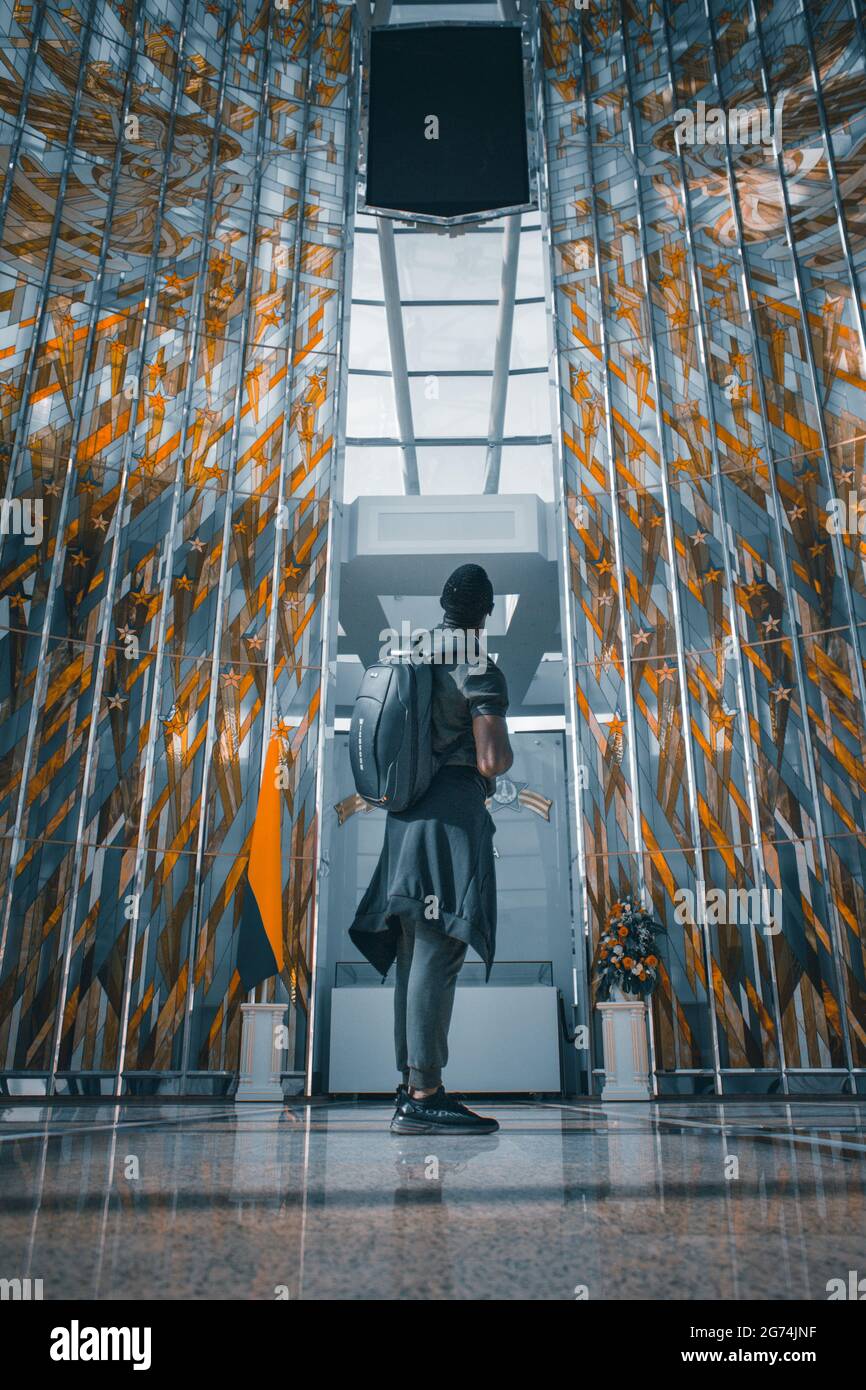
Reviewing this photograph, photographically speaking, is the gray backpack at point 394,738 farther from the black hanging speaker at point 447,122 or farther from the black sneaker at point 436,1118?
the black hanging speaker at point 447,122

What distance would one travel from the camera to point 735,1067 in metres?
9.35

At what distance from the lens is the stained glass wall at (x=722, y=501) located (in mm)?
9594

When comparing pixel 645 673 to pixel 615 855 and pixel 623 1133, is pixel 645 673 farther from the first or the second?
pixel 623 1133

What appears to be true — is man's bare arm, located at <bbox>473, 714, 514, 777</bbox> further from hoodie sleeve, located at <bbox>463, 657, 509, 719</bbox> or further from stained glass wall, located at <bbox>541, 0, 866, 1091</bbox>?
stained glass wall, located at <bbox>541, 0, 866, 1091</bbox>

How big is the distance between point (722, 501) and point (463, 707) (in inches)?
322

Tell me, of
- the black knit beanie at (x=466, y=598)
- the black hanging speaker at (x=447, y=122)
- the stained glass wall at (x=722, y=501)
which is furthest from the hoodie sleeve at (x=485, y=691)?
the black hanging speaker at (x=447, y=122)

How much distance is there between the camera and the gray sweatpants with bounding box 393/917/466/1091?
3295 millimetres

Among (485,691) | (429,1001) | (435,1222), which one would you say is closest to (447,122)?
(485,691)

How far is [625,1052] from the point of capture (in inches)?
370

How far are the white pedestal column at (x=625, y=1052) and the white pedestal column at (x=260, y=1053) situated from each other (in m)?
3.03

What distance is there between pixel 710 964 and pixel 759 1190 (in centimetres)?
832

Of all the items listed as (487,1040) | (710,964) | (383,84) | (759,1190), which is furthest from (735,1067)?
(383,84)

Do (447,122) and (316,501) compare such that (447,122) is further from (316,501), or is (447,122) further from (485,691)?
(485,691)

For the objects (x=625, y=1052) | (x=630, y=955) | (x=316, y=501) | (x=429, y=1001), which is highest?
(x=316, y=501)
